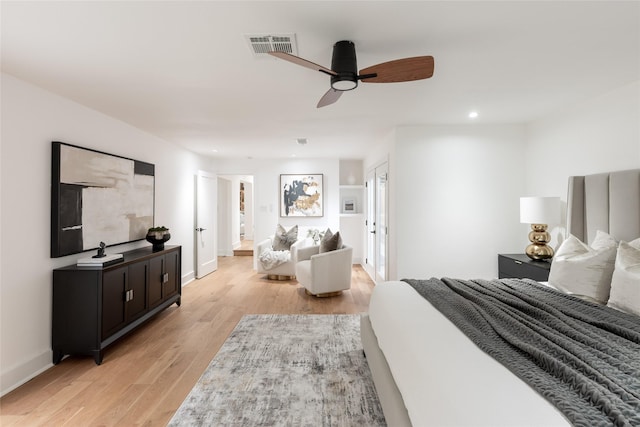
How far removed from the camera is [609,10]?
65.9 inches

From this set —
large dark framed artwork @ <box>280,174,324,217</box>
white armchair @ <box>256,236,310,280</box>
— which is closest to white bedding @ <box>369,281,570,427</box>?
white armchair @ <box>256,236,310,280</box>

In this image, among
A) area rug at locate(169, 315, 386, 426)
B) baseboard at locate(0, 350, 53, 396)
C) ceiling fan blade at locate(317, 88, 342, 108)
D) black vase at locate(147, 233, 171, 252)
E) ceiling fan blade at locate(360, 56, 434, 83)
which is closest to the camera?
ceiling fan blade at locate(360, 56, 434, 83)

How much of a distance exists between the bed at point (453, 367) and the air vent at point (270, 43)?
1800 mm

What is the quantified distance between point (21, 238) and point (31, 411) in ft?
4.14

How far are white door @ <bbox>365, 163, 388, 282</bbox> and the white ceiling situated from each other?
1.68 m

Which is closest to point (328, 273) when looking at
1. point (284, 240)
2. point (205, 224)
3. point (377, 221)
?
point (377, 221)

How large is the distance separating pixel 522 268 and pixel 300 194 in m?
4.32

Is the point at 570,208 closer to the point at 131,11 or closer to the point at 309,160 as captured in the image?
the point at 131,11

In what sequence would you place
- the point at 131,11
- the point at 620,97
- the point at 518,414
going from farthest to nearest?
the point at 620,97 → the point at 131,11 → the point at 518,414

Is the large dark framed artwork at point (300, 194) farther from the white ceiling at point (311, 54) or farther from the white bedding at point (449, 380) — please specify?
the white bedding at point (449, 380)

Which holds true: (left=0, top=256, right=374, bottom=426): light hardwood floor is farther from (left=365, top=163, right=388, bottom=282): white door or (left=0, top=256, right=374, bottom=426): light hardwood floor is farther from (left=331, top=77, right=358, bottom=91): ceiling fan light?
(left=331, top=77, right=358, bottom=91): ceiling fan light

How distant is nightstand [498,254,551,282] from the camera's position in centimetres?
306

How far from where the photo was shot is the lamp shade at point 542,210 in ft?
10.7

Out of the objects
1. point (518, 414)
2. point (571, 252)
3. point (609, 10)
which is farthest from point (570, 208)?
point (518, 414)
